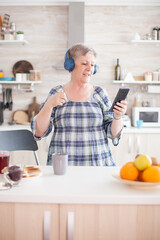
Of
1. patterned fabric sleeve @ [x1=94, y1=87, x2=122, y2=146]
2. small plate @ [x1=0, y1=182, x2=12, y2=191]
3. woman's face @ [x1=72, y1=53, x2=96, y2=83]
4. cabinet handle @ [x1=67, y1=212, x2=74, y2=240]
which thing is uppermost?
woman's face @ [x1=72, y1=53, x2=96, y2=83]

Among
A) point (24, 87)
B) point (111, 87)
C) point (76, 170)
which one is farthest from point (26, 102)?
point (76, 170)

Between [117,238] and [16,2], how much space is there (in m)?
3.82

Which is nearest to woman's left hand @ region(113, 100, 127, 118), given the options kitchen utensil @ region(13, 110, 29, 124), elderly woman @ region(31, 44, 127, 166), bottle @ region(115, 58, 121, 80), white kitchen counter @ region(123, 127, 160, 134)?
elderly woman @ region(31, 44, 127, 166)

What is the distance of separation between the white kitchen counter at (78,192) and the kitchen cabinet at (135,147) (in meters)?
2.26

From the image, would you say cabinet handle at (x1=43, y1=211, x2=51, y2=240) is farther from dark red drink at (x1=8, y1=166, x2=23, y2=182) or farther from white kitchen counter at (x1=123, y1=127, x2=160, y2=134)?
white kitchen counter at (x1=123, y1=127, x2=160, y2=134)

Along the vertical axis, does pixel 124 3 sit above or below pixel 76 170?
above

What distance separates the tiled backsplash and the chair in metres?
1.93

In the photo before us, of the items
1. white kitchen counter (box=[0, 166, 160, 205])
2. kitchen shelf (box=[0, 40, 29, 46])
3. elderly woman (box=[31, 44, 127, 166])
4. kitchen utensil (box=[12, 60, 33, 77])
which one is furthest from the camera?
kitchen utensil (box=[12, 60, 33, 77])

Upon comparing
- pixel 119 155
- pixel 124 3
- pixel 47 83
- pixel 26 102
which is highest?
pixel 124 3

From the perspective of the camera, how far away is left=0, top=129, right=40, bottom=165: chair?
236cm

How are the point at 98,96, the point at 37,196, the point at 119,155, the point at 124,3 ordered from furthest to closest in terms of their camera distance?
1. the point at 124,3
2. the point at 119,155
3. the point at 98,96
4. the point at 37,196

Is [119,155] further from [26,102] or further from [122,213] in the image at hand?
[122,213]

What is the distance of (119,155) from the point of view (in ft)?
12.2

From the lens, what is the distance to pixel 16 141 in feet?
8.00
